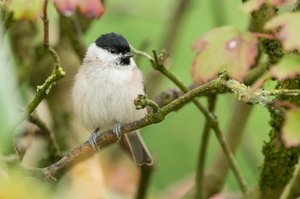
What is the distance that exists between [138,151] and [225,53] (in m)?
1.16

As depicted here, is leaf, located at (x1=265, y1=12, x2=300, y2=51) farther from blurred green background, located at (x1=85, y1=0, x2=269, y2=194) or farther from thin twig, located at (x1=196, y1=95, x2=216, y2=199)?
blurred green background, located at (x1=85, y1=0, x2=269, y2=194)

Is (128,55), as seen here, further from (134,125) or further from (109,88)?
(134,125)

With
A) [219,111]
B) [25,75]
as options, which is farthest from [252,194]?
[219,111]

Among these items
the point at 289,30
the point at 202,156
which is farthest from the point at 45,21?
the point at 202,156

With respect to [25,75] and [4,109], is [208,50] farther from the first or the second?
[25,75]

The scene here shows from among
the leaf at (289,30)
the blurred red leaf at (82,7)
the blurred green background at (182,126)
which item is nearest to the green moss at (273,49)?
the blurred red leaf at (82,7)

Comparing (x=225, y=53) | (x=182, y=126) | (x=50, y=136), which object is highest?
(x=225, y=53)

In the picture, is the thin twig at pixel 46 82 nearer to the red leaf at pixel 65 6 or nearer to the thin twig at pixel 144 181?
the red leaf at pixel 65 6

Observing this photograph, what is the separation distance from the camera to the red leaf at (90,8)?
1.43 meters

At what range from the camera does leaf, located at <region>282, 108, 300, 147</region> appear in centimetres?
98

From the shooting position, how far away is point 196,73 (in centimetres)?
137

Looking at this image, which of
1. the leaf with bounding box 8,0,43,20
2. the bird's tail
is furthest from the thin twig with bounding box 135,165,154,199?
the leaf with bounding box 8,0,43,20

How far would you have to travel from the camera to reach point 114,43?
2.33 meters

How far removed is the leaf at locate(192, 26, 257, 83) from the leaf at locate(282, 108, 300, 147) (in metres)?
0.25
